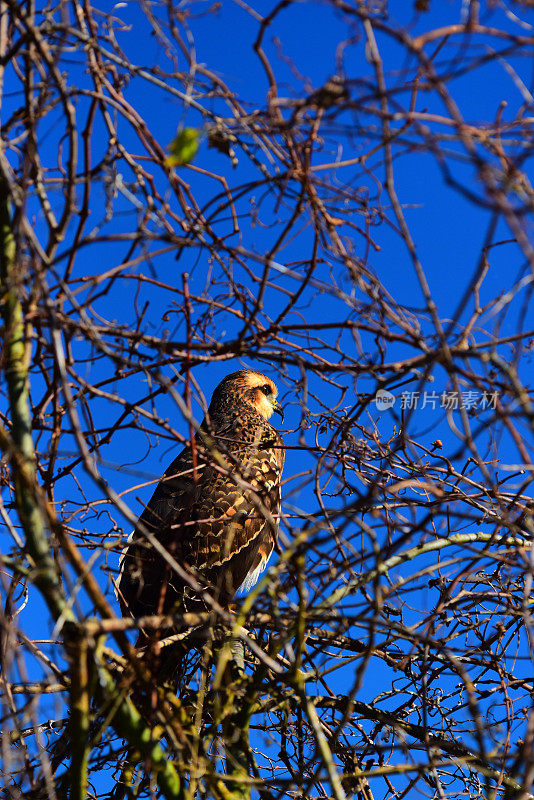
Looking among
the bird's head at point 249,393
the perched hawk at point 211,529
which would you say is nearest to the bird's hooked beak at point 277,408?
the bird's head at point 249,393

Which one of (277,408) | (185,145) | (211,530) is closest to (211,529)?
(211,530)

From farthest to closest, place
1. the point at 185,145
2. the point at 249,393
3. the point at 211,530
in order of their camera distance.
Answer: the point at 249,393 < the point at 211,530 < the point at 185,145

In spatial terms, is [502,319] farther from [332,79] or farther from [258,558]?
[258,558]

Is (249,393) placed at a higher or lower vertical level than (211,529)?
higher

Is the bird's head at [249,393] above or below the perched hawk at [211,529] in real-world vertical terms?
above

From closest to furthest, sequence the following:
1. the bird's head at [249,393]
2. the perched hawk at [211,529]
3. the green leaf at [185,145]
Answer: the green leaf at [185,145] < the perched hawk at [211,529] < the bird's head at [249,393]

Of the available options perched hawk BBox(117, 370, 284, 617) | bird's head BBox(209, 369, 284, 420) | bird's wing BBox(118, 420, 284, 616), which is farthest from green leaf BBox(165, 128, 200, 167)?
bird's head BBox(209, 369, 284, 420)

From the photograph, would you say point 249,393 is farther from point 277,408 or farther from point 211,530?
point 211,530

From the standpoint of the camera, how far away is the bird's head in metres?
4.93

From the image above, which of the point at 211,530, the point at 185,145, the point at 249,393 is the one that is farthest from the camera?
the point at 249,393

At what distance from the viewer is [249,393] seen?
496 cm

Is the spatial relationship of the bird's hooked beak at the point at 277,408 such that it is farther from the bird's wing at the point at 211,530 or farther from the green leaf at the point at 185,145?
the green leaf at the point at 185,145

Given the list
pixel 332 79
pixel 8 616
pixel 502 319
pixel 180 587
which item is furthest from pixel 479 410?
pixel 180 587

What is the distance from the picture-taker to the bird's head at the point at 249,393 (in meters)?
4.93
